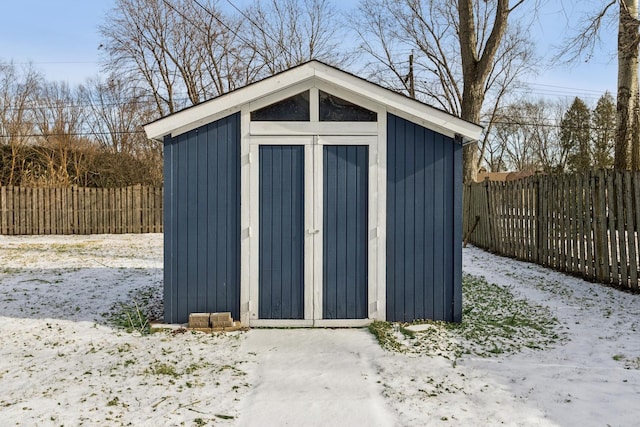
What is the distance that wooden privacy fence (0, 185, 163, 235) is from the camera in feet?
49.2

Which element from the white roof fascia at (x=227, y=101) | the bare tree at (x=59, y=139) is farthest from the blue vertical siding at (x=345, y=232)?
the bare tree at (x=59, y=139)

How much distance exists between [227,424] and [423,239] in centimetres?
292

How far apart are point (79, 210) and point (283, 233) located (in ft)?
42.2

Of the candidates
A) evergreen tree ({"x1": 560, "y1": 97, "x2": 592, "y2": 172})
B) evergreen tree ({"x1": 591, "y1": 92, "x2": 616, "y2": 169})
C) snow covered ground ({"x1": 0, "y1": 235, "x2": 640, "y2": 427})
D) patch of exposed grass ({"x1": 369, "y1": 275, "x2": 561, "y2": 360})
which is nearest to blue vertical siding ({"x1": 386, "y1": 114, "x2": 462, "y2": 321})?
patch of exposed grass ({"x1": 369, "y1": 275, "x2": 561, "y2": 360})

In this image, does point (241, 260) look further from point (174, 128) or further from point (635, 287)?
point (635, 287)

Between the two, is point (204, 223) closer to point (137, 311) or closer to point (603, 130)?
point (137, 311)

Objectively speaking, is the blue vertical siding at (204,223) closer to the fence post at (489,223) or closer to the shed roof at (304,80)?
the shed roof at (304,80)

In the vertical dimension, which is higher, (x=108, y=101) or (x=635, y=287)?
(x=108, y=101)

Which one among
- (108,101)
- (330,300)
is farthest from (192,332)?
(108,101)

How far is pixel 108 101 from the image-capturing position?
25219mm

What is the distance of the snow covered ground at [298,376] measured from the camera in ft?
9.75

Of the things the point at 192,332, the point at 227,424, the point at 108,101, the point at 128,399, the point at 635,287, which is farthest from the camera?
the point at 108,101

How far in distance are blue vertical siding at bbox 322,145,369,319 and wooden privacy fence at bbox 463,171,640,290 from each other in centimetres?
391

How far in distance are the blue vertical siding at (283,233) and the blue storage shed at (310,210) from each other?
11 millimetres
